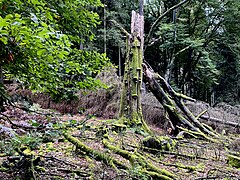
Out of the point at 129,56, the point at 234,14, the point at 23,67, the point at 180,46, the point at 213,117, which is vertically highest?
the point at 234,14

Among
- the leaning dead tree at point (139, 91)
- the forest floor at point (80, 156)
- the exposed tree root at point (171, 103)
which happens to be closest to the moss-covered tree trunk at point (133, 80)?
A: the leaning dead tree at point (139, 91)

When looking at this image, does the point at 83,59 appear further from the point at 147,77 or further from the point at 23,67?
the point at 147,77

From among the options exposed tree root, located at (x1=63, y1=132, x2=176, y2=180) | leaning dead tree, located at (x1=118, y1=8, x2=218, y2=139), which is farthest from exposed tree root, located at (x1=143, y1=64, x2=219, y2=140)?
exposed tree root, located at (x1=63, y1=132, x2=176, y2=180)

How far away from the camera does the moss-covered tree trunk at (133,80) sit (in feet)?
20.6

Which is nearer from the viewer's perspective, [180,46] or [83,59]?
[83,59]

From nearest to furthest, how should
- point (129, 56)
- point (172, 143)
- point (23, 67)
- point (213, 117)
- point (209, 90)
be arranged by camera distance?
point (23, 67) < point (172, 143) < point (129, 56) < point (213, 117) < point (209, 90)

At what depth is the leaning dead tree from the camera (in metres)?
6.35

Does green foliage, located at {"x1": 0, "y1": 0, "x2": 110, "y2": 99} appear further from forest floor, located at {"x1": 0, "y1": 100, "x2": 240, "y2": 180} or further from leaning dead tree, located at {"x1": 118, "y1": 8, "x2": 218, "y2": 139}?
leaning dead tree, located at {"x1": 118, "y1": 8, "x2": 218, "y2": 139}

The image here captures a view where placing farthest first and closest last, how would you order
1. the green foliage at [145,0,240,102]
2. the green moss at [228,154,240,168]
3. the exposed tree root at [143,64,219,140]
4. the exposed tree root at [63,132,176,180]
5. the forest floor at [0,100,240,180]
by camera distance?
the green foliage at [145,0,240,102] → the exposed tree root at [143,64,219,140] → the green moss at [228,154,240,168] → the exposed tree root at [63,132,176,180] → the forest floor at [0,100,240,180]

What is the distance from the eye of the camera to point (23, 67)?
86.8 inches

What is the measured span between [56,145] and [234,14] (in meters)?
13.8

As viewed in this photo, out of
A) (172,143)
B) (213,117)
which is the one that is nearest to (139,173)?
(172,143)

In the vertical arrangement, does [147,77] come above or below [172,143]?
above

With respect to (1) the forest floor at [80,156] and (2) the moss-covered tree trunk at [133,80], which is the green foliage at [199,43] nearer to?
(2) the moss-covered tree trunk at [133,80]
